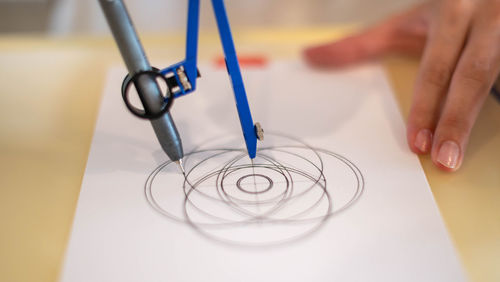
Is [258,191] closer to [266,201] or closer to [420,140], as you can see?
[266,201]

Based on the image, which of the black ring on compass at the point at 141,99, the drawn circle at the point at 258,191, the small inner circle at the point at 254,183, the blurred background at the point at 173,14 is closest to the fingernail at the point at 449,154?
the drawn circle at the point at 258,191

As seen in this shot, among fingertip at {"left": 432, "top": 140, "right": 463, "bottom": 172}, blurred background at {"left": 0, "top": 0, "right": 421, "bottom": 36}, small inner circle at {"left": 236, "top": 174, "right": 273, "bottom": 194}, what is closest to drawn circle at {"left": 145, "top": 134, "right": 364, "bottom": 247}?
small inner circle at {"left": 236, "top": 174, "right": 273, "bottom": 194}

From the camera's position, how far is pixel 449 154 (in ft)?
2.18

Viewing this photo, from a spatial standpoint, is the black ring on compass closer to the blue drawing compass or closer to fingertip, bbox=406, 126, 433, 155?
the blue drawing compass

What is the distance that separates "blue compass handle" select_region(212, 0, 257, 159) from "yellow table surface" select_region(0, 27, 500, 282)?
0.23m

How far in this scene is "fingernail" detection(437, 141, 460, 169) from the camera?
2.17 feet

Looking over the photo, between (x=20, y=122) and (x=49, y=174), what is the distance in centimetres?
15

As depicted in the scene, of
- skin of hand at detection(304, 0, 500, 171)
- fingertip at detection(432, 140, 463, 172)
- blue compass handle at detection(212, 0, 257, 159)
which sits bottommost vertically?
fingertip at detection(432, 140, 463, 172)

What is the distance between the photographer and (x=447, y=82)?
0.75 m

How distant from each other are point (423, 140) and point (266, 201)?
24cm

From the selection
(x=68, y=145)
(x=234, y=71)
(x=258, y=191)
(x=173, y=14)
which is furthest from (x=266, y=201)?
(x=173, y=14)

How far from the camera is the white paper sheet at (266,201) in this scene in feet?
1.80

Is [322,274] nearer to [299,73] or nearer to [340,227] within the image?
[340,227]

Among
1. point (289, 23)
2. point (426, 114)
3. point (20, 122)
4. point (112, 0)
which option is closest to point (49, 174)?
point (20, 122)
